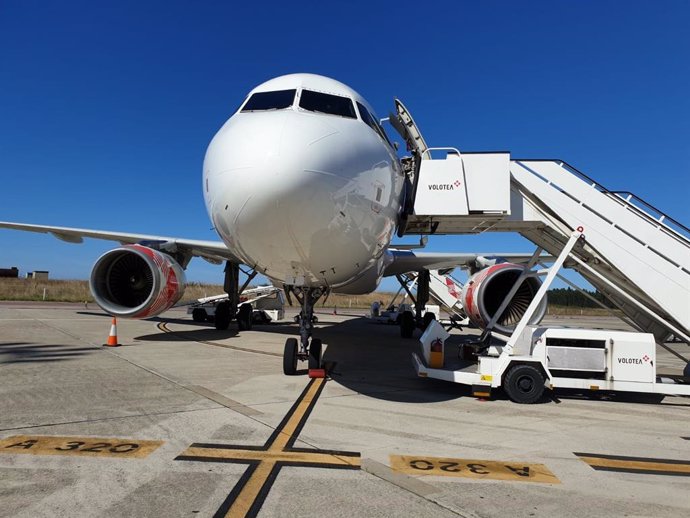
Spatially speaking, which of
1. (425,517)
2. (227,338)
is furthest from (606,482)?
(227,338)

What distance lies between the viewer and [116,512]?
280cm

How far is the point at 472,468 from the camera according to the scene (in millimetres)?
3773

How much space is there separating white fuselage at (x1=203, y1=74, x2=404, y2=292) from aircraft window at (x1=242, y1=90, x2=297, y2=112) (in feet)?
0.41

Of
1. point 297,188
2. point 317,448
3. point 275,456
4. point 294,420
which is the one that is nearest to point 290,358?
point 294,420

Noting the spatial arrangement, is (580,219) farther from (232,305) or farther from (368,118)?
(232,305)

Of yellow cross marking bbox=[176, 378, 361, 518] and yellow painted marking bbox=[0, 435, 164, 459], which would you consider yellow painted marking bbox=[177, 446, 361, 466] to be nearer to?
yellow cross marking bbox=[176, 378, 361, 518]

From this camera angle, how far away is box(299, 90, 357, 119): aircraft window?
5949 millimetres

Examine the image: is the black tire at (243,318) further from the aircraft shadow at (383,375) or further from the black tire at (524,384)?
the black tire at (524,384)

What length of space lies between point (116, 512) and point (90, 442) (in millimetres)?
1528

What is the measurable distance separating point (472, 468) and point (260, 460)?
5.55 feet

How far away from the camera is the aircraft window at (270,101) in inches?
236

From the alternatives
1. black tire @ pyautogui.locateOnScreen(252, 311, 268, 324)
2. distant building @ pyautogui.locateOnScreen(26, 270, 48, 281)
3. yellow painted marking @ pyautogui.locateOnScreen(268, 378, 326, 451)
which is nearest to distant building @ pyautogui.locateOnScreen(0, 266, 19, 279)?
distant building @ pyautogui.locateOnScreen(26, 270, 48, 281)

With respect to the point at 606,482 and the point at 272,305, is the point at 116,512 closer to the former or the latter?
the point at 606,482

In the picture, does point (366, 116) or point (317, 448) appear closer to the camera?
point (317, 448)
